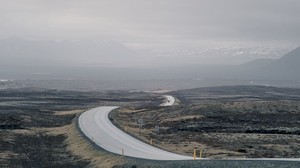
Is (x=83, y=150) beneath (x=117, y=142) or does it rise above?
beneath

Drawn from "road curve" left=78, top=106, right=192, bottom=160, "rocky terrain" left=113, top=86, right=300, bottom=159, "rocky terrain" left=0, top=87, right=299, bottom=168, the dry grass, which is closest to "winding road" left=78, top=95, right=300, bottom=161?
"road curve" left=78, top=106, right=192, bottom=160

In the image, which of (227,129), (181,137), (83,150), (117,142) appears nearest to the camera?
(83,150)

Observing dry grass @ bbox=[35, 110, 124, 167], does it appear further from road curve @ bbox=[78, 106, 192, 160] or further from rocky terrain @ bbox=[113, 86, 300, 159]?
rocky terrain @ bbox=[113, 86, 300, 159]

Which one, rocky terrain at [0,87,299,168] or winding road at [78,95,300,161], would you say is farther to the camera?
rocky terrain at [0,87,299,168]

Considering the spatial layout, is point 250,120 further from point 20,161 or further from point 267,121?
point 20,161

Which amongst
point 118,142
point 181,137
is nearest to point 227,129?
point 181,137

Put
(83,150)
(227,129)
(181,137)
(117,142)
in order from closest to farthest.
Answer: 1. (83,150)
2. (117,142)
3. (181,137)
4. (227,129)

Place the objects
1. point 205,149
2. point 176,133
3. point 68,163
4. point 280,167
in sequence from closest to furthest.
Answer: point 280,167 → point 68,163 → point 205,149 → point 176,133

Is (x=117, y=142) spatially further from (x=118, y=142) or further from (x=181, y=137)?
(x=181, y=137)

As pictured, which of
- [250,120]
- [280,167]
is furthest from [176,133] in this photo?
[280,167]
